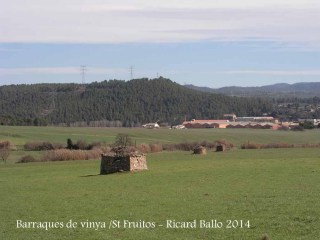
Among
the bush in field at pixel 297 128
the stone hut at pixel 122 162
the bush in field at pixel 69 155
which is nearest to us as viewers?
the stone hut at pixel 122 162

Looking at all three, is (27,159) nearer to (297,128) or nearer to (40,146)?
(40,146)

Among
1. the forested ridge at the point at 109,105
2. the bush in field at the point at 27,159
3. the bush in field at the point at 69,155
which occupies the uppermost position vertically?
the forested ridge at the point at 109,105

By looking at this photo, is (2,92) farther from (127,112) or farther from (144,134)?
(144,134)

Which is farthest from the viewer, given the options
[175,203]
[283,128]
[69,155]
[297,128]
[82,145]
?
[283,128]

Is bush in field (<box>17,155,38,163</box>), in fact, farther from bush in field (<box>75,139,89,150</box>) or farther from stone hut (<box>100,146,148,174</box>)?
stone hut (<box>100,146,148,174</box>)

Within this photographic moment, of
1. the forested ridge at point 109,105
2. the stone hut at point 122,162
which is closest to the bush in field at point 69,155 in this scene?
the stone hut at point 122,162

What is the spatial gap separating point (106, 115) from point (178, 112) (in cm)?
2385

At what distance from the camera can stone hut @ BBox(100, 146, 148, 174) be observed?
39.5 meters

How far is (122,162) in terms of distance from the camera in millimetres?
39750

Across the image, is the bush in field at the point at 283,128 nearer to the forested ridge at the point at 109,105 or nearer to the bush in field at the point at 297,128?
the bush in field at the point at 297,128

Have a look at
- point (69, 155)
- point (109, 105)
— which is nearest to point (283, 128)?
point (109, 105)

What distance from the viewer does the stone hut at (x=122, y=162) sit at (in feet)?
130

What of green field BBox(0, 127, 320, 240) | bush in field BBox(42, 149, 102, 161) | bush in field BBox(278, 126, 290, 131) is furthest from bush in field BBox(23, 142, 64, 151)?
bush in field BBox(278, 126, 290, 131)

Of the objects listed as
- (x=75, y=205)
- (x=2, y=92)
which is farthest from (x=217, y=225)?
(x=2, y=92)
